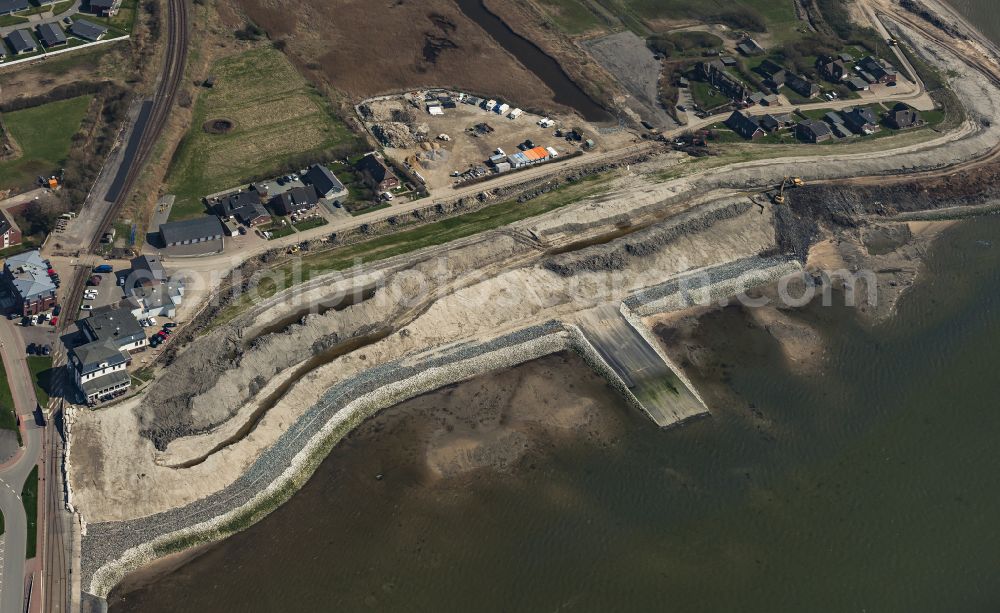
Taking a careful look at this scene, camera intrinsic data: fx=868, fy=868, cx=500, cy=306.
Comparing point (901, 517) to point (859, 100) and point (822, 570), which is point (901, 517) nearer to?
point (822, 570)

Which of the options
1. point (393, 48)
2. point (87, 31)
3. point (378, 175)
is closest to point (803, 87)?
point (393, 48)

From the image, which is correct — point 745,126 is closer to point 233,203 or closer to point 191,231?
point 233,203

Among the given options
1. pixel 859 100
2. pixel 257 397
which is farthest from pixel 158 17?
pixel 859 100

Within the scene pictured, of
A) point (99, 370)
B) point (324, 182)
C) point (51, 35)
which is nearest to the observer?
point (99, 370)

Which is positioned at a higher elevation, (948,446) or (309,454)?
(948,446)

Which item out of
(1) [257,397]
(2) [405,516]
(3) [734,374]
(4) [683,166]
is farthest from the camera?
(4) [683,166]

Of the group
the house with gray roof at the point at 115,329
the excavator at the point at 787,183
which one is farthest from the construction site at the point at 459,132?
the house with gray roof at the point at 115,329

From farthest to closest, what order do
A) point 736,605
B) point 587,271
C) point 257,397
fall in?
1. point 587,271
2. point 257,397
3. point 736,605
